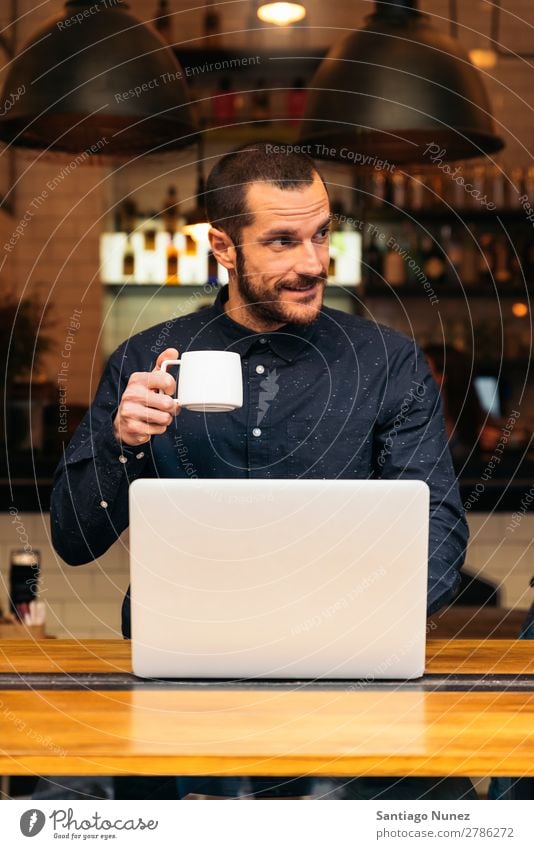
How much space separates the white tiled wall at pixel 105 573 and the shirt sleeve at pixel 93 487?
210 centimetres

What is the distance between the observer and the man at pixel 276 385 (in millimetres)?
2092

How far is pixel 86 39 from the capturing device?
8.18ft

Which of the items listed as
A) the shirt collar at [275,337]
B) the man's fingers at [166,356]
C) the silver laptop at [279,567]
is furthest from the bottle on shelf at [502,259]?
the silver laptop at [279,567]

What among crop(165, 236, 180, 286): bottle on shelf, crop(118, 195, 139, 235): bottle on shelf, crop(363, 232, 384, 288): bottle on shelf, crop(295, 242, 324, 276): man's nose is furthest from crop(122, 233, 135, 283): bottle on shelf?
crop(295, 242, 324, 276): man's nose

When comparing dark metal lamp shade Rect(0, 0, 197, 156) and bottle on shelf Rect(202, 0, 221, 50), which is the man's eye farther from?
bottle on shelf Rect(202, 0, 221, 50)

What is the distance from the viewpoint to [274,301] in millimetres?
2191

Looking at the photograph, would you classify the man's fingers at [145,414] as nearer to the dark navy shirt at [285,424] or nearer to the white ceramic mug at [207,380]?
the white ceramic mug at [207,380]

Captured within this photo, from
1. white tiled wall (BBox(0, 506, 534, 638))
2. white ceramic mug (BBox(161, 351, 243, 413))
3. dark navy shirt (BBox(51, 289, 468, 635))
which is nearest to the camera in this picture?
white ceramic mug (BBox(161, 351, 243, 413))

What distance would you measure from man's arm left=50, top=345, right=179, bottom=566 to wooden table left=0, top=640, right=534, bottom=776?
1.31 ft

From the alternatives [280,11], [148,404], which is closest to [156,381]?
[148,404]

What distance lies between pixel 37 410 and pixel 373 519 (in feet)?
11.0

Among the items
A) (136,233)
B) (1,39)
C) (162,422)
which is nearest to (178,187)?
(136,233)

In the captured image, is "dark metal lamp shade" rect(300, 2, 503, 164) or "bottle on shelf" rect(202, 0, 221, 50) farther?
"bottle on shelf" rect(202, 0, 221, 50)

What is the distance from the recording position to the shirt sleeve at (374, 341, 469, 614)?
191cm
